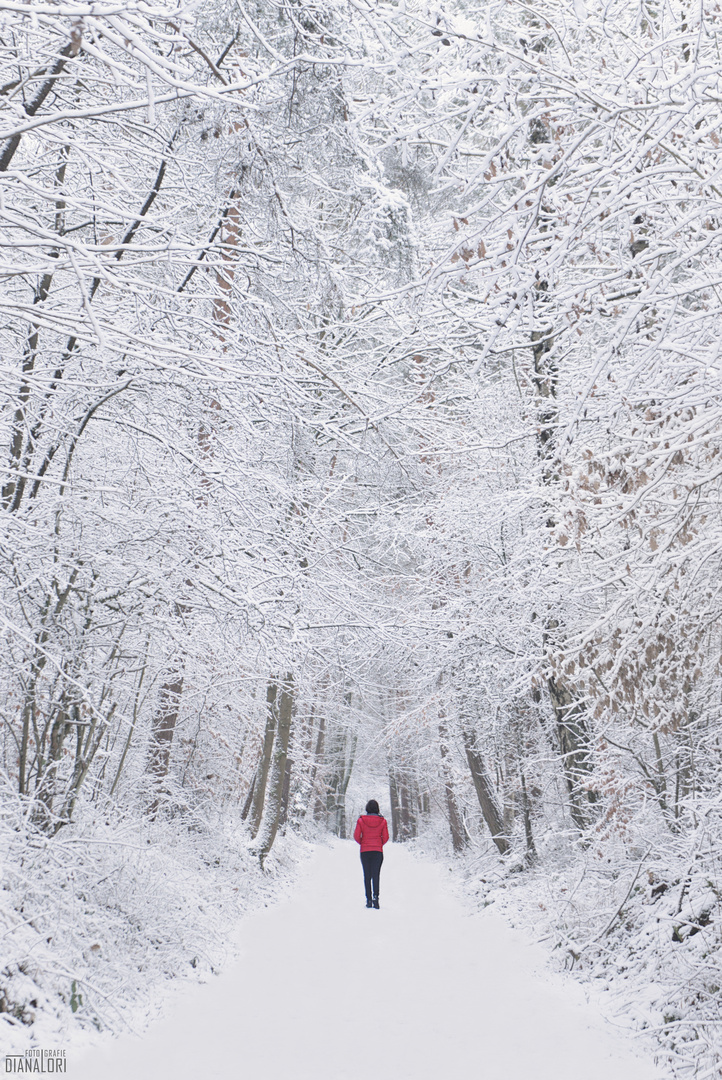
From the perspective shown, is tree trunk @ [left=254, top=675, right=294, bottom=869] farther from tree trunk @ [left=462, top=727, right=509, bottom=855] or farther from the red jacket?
tree trunk @ [left=462, top=727, right=509, bottom=855]

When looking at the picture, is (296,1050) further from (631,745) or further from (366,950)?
(631,745)

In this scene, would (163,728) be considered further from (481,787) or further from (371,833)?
(481,787)

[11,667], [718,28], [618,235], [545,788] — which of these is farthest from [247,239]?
[545,788]

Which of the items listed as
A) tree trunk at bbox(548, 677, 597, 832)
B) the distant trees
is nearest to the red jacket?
tree trunk at bbox(548, 677, 597, 832)

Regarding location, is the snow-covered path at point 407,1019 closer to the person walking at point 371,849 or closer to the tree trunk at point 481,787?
the person walking at point 371,849

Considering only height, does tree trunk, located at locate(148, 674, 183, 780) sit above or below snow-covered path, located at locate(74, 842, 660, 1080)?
above

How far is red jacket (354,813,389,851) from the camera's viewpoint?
12391 mm

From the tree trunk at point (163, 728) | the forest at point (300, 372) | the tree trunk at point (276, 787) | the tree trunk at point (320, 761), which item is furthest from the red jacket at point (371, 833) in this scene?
the tree trunk at point (320, 761)

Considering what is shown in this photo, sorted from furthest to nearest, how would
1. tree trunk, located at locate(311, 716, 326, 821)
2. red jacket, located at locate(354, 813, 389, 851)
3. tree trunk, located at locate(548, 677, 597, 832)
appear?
1. tree trunk, located at locate(311, 716, 326, 821)
2. red jacket, located at locate(354, 813, 389, 851)
3. tree trunk, located at locate(548, 677, 597, 832)

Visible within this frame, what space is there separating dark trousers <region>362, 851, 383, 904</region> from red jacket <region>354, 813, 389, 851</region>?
9cm

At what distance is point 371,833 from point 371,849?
249 mm

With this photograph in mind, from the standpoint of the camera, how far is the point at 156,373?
5828 millimetres

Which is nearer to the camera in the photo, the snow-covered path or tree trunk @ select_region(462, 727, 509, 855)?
the snow-covered path

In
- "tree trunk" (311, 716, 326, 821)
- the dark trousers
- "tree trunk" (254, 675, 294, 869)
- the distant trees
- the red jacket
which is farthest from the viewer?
"tree trunk" (311, 716, 326, 821)
